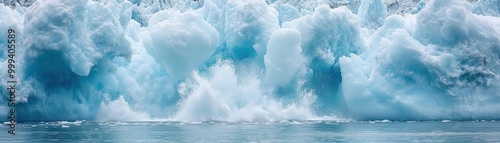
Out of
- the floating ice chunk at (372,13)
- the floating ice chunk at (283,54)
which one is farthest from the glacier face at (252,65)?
the floating ice chunk at (372,13)

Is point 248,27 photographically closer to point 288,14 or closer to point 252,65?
point 252,65

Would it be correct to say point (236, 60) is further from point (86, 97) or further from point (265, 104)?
point (86, 97)

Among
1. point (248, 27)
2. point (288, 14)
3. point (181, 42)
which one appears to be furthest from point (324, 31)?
point (181, 42)

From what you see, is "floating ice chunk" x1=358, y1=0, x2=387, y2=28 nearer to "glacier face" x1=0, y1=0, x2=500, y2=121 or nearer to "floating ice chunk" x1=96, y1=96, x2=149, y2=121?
"glacier face" x1=0, y1=0, x2=500, y2=121

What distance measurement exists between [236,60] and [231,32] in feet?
3.92

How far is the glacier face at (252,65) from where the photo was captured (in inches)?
Result: 1057

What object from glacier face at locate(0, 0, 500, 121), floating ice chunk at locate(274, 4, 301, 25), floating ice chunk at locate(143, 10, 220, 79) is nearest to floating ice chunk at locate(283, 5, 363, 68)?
glacier face at locate(0, 0, 500, 121)

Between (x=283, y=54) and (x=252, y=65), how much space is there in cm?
260

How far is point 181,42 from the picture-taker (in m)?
28.9

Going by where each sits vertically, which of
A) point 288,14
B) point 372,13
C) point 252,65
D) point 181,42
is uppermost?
point 372,13

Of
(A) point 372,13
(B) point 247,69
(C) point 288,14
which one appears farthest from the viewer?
(A) point 372,13

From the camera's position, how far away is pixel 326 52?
1163 inches

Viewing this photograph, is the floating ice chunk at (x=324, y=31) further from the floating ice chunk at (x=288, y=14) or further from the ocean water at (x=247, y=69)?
the floating ice chunk at (x=288, y=14)

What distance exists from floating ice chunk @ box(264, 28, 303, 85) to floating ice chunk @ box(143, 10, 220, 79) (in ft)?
7.76
